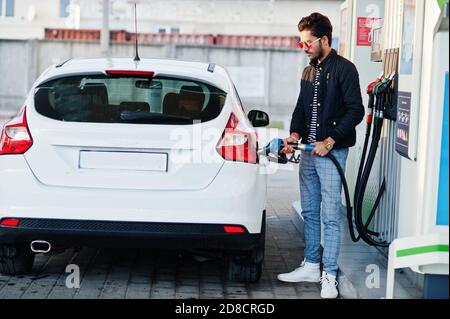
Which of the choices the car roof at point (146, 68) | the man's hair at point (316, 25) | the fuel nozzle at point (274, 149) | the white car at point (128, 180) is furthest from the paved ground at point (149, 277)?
the man's hair at point (316, 25)

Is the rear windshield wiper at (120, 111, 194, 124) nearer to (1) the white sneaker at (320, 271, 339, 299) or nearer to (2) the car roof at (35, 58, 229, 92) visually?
(2) the car roof at (35, 58, 229, 92)

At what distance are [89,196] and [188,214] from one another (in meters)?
0.65

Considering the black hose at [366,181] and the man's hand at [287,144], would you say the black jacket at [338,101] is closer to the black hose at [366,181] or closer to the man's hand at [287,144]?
the man's hand at [287,144]

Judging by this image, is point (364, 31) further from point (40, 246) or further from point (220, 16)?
point (220, 16)

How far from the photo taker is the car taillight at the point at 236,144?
5.86m

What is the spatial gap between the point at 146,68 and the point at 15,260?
5.47ft

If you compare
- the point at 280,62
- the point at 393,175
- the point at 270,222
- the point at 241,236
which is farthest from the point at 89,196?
the point at 280,62

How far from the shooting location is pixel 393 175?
700 centimetres

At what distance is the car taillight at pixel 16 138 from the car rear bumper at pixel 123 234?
0.48 m

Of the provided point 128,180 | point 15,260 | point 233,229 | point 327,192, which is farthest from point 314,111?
point 15,260

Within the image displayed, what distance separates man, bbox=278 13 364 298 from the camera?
6.01 meters

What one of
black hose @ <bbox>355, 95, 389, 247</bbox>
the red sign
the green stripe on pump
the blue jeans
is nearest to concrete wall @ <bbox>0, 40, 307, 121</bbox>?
the red sign

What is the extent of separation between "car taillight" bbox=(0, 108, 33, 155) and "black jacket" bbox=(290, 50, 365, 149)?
6.40ft

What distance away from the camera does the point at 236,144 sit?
5.91 m
